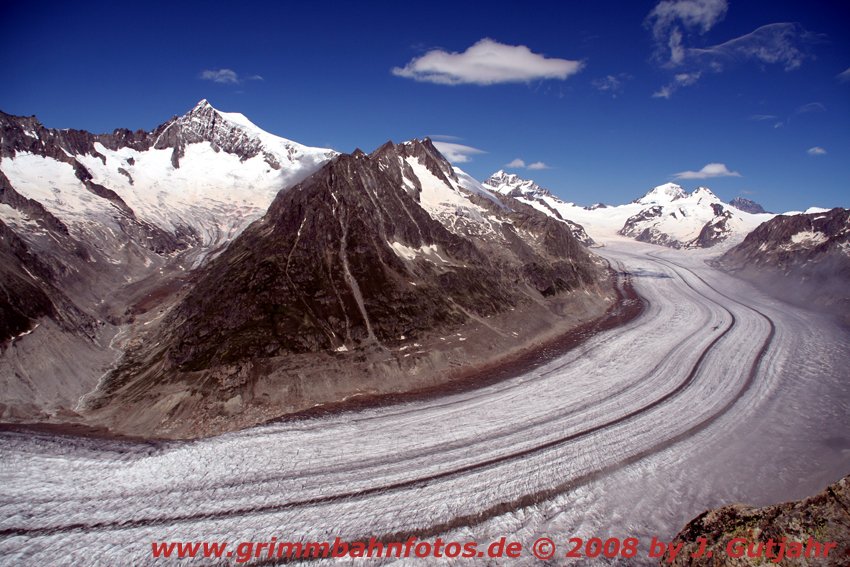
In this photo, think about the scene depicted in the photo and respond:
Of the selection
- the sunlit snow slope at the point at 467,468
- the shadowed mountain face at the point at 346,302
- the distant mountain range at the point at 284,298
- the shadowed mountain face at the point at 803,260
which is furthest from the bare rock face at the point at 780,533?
the shadowed mountain face at the point at 803,260

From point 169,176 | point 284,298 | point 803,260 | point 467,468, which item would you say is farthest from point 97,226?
point 803,260

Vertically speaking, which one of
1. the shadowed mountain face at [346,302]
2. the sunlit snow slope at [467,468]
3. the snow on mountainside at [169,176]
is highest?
the snow on mountainside at [169,176]

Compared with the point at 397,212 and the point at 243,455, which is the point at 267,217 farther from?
the point at 243,455

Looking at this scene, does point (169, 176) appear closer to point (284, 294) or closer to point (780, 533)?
point (284, 294)

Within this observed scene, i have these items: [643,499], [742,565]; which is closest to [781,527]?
[742,565]

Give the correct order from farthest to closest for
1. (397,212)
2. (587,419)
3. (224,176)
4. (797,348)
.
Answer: (224,176) < (397,212) < (797,348) < (587,419)

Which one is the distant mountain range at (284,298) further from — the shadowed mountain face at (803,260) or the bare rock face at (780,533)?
→ the shadowed mountain face at (803,260)

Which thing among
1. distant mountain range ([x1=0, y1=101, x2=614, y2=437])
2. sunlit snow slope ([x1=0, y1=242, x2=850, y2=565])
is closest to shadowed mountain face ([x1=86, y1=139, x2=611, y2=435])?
distant mountain range ([x1=0, y1=101, x2=614, y2=437])
